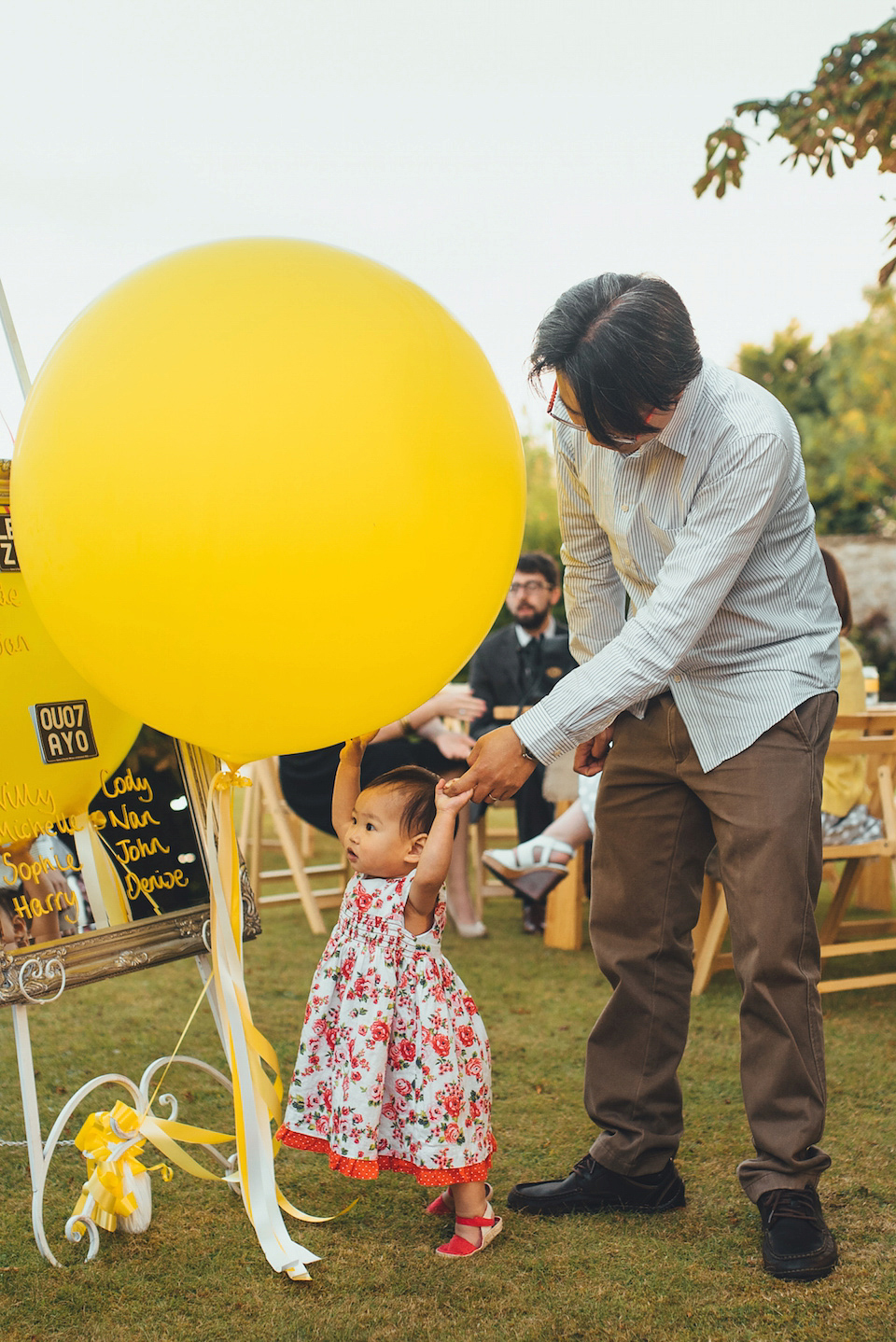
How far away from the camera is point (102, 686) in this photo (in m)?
1.53

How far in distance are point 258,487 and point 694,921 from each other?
134 centimetres

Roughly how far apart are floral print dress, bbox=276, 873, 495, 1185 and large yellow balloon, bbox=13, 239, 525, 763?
62 cm

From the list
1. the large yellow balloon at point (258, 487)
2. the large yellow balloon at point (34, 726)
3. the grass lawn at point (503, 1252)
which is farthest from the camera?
the large yellow balloon at point (34, 726)

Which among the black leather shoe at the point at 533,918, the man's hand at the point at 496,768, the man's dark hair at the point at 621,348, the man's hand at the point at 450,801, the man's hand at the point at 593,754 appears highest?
the man's dark hair at the point at 621,348

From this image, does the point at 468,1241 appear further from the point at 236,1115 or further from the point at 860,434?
the point at 860,434

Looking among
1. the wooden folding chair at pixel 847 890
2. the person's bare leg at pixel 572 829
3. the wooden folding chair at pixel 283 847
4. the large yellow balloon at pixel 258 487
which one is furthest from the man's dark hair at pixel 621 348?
the wooden folding chair at pixel 283 847

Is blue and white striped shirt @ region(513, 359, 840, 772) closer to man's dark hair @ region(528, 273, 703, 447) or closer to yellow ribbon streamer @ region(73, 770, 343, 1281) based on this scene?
man's dark hair @ region(528, 273, 703, 447)

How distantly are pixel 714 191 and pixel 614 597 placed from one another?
238 cm

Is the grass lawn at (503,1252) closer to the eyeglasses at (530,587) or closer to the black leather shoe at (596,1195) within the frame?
the black leather shoe at (596,1195)

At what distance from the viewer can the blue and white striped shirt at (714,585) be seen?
180cm

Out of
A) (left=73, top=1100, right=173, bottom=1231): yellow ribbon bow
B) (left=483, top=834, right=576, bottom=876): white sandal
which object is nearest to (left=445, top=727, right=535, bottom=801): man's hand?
(left=73, top=1100, right=173, bottom=1231): yellow ribbon bow

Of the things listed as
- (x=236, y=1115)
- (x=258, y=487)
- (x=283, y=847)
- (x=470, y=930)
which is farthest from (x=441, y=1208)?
(x=283, y=847)

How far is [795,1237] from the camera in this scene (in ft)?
5.98

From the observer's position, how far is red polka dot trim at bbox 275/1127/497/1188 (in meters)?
Answer: 1.87
